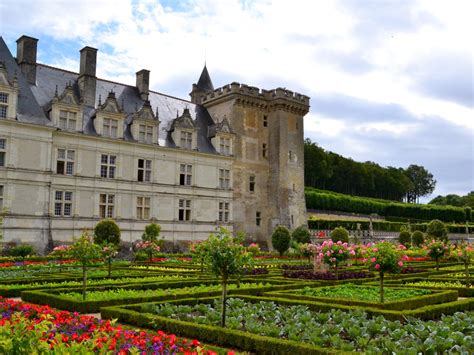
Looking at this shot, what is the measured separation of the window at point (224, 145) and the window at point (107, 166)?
951 cm

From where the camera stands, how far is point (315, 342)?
7.88 m

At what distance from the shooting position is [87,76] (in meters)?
35.8

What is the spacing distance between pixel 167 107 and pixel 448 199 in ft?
310

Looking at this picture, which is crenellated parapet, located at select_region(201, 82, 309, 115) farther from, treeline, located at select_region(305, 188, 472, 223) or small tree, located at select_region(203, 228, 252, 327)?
small tree, located at select_region(203, 228, 252, 327)

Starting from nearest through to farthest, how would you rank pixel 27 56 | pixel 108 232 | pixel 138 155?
1. pixel 108 232
2. pixel 27 56
3. pixel 138 155

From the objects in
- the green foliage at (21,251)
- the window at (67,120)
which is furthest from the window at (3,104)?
the green foliage at (21,251)

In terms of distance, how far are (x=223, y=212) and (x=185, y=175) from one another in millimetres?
4540

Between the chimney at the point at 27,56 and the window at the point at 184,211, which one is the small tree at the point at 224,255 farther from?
the window at the point at 184,211

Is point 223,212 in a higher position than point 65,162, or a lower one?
lower

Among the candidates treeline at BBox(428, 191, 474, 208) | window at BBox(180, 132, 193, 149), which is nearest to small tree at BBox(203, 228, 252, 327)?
window at BBox(180, 132, 193, 149)

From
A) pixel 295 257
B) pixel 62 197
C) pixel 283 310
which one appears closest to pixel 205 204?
pixel 295 257

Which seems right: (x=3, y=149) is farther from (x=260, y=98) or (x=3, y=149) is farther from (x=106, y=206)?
(x=260, y=98)

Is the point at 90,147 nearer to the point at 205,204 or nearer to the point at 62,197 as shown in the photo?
the point at 62,197

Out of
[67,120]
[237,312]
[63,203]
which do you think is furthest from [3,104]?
[237,312]
